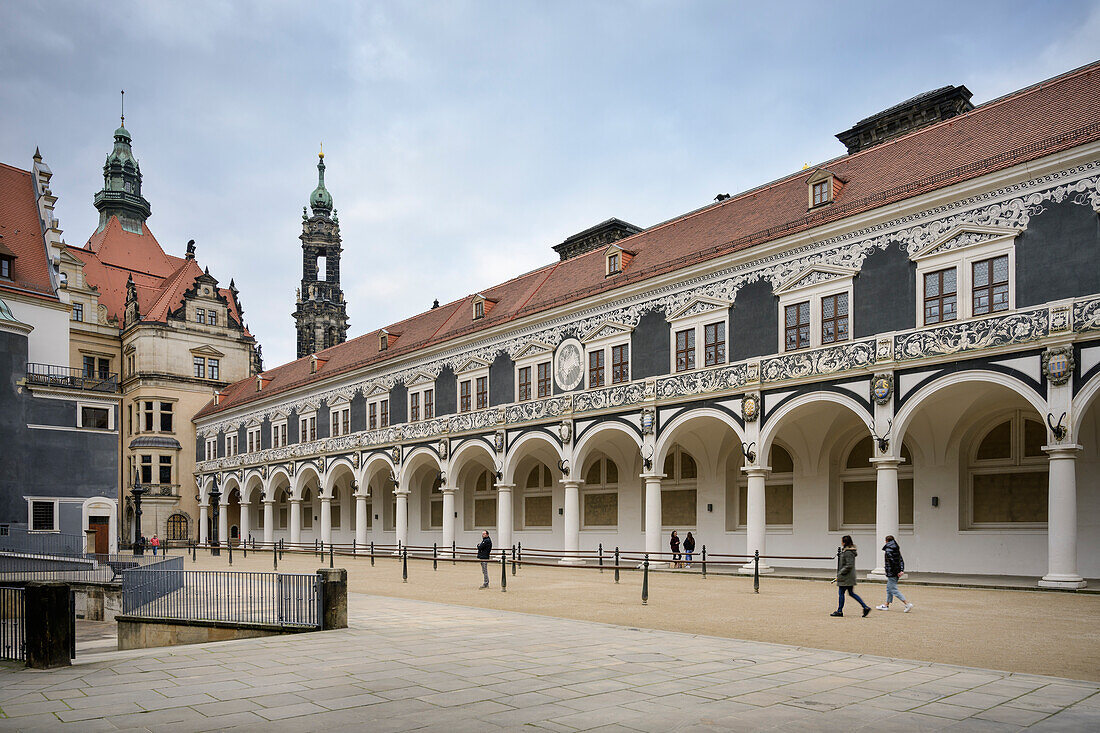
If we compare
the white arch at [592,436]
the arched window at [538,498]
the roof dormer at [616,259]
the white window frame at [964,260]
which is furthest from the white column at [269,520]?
the white window frame at [964,260]

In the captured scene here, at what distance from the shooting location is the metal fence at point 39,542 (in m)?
27.2

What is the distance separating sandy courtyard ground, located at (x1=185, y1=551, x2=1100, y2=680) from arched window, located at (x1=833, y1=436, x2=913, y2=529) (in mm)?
4368

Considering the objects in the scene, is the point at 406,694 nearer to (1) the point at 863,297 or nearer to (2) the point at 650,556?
(1) the point at 863,297

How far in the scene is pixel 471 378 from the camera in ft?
119

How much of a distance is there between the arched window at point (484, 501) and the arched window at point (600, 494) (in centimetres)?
676

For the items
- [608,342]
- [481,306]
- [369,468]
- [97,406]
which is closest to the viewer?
[608,342]

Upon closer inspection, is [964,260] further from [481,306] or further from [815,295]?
[481,306]

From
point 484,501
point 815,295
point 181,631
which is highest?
point 815,295

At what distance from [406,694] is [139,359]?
2213 inches

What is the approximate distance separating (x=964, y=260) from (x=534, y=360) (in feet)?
54.5

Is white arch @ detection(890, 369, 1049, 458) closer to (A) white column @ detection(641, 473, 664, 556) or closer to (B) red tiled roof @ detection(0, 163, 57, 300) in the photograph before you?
(A) white column @ detection(641, 473, 664, 556)

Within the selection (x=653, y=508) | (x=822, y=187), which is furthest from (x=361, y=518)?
(x=822, y=187)

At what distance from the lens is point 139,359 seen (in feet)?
189

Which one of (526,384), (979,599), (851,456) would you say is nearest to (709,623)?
(979,599)
